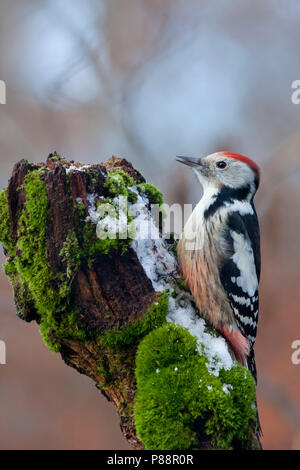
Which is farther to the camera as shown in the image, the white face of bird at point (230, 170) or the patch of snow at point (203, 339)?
the white face of bird at point (230, 170)

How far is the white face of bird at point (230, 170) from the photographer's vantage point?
299 centimetres

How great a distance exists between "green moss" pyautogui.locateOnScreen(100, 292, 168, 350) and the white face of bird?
3.65 ft

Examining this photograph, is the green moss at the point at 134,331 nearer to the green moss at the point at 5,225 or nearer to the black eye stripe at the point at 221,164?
the green moss at the point at 5,225

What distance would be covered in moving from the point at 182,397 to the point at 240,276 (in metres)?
1.00

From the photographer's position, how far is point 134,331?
2.18 metres

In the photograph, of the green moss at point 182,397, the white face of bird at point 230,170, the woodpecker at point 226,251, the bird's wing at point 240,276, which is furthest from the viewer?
the white face of bird at point 230,170

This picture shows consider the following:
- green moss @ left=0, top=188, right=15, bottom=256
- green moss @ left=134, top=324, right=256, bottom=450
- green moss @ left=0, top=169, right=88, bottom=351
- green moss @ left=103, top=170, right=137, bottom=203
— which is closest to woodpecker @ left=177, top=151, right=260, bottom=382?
green moss @ left=134, top=324, right=256, bottom=450

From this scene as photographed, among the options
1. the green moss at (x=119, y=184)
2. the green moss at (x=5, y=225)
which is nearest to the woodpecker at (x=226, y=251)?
the green moss at (x=119, y=184)

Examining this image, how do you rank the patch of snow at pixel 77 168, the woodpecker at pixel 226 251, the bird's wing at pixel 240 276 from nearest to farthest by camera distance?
1. the patch of snow at pixel 77 168
2. the woodpecker at pixel 226 251
3. the bird's wing at pixel 240 276

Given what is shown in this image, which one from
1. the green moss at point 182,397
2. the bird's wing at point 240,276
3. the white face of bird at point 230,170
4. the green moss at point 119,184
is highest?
the white face of bird at point 230,170

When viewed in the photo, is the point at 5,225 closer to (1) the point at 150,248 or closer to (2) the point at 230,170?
(1) the point at 150,248

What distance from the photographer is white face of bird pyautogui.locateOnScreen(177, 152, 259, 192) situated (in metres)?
2.99

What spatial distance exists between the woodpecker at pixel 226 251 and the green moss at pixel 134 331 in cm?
39
